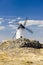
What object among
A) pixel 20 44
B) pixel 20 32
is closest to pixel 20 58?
pixel 20 44

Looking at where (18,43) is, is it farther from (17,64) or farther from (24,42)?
(17,64)

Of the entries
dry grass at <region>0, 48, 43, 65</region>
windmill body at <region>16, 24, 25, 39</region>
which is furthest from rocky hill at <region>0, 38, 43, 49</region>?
windmill body at <region>16, 24, 25, 39</region>

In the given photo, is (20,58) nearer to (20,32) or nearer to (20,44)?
(20,44)

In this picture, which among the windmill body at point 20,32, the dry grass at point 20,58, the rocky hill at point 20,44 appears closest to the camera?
the dry grass at point 20,58

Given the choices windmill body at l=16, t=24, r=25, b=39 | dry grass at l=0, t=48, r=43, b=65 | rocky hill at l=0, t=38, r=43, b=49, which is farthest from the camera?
windmill body at l=16, t=24, r=25, b=39

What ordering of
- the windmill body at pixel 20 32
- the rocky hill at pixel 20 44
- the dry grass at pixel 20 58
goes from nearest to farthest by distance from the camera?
the dry grass at pixel 20 58
the rocky hill at pixel 20 44
the windmill body at pixel 20 32

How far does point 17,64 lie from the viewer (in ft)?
245

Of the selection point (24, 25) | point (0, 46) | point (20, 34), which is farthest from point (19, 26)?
point (0, 46)

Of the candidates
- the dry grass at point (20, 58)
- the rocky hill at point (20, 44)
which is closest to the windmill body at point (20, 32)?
the rocky hill at point (20, 44)

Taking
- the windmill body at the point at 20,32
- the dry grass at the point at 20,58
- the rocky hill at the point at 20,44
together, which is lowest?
the dry grass at the point at 20,58

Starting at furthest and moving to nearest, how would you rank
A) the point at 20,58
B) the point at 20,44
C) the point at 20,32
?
the point at 20,32 < the point at 20,44 < the point at 20,58

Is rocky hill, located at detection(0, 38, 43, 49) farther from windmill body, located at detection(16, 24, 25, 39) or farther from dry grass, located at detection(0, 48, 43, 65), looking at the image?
windmill body, located at detection(16, 24, 25, 39)

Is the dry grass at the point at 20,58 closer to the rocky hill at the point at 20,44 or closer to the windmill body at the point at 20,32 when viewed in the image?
the rocky hill at the point at 20,44

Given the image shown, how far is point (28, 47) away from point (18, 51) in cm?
1418
